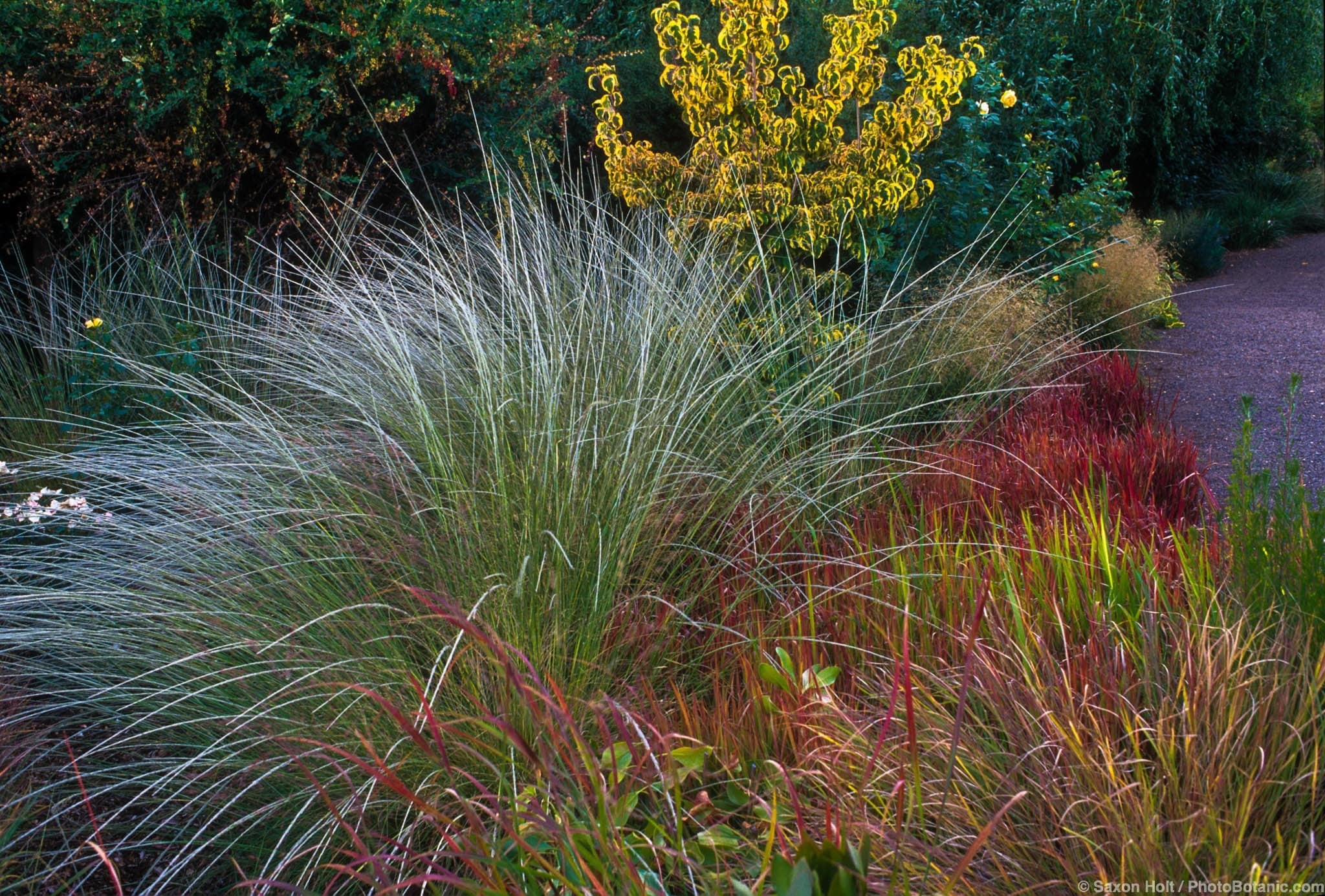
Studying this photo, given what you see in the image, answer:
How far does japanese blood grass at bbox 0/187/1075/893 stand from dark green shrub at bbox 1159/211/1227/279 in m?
9.07

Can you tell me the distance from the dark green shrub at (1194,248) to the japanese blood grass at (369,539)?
9071mm

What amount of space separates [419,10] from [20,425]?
2672 millimetres

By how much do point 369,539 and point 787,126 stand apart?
8.91ft

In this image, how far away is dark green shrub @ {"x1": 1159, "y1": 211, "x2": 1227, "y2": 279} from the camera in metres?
11.4

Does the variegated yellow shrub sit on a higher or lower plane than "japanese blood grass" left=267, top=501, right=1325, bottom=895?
higher

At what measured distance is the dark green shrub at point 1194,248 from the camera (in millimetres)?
11367

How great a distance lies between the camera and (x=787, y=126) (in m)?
4.57

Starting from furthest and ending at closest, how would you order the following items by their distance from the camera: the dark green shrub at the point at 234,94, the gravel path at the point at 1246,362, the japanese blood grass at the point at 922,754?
the dark green shrub at the point at 234,94 < the gravel path at the point at 1246,362 < the japanese blood grass at the point at 922,754

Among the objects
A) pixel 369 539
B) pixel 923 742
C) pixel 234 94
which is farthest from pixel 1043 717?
pixel 234 94

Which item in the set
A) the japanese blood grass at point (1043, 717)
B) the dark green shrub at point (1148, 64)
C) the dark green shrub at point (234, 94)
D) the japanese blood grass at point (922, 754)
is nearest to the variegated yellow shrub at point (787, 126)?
the dark green shrub at point (234, 94)

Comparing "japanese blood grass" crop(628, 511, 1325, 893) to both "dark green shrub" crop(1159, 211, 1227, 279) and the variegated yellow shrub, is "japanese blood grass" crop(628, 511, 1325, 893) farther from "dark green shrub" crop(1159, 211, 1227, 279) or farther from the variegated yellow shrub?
"dark green shrub" crop(1159, 211, 1227, 279)

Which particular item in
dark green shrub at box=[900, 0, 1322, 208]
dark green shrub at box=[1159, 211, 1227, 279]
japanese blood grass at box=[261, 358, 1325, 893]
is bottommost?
dark green shrub at box=[1159, 211, 1227, 279]

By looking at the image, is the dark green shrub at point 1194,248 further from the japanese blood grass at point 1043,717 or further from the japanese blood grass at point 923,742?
the japanese blood grass at point 1043,717

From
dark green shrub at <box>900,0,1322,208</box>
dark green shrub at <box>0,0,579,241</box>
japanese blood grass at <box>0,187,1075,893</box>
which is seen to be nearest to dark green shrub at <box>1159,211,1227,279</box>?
dark green shrub at <box>900,0,1322,208</box>
